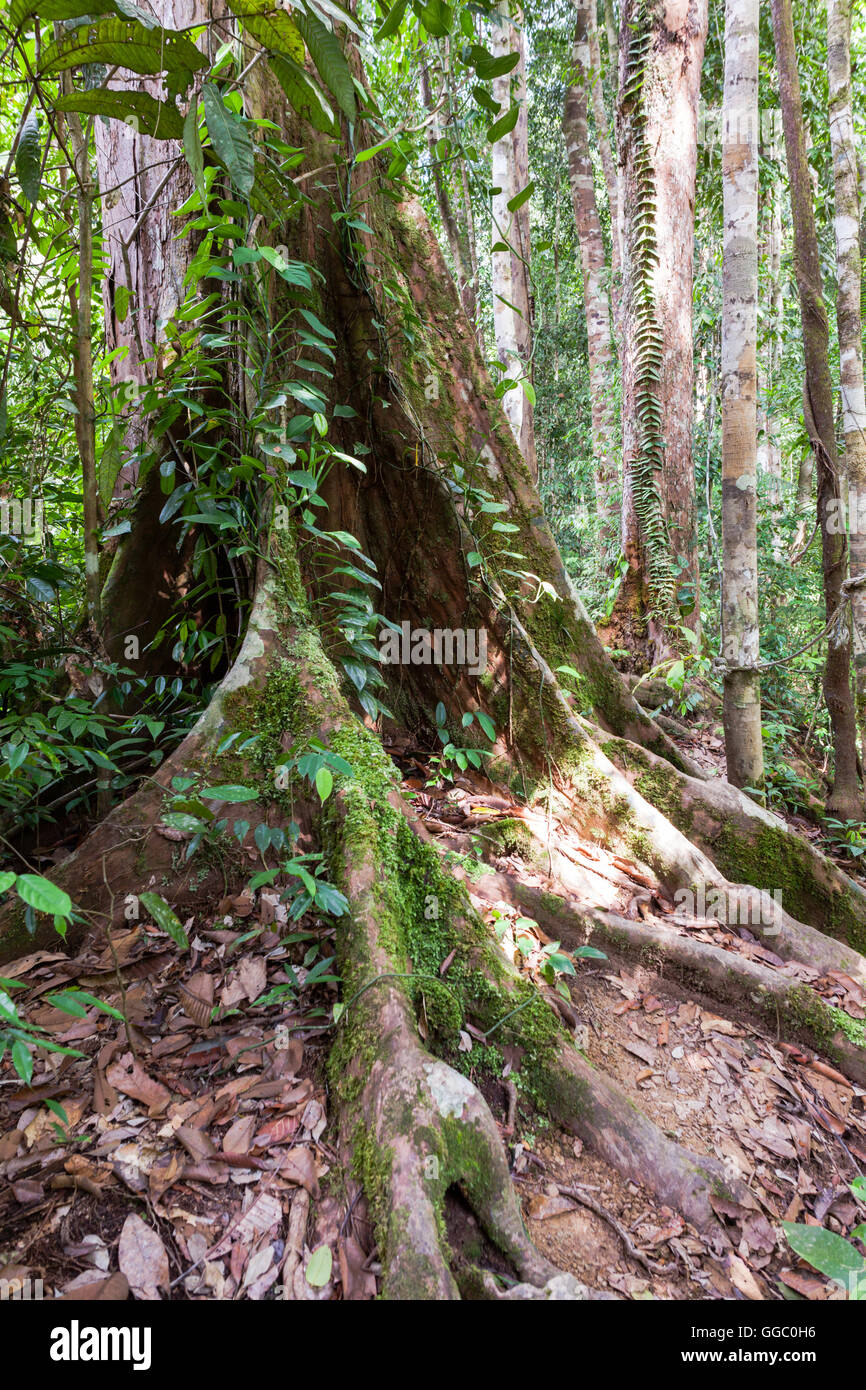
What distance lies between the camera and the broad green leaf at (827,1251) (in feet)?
4.58

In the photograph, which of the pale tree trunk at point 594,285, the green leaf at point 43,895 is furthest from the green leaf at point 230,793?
the pale tree trunk at point 594,285

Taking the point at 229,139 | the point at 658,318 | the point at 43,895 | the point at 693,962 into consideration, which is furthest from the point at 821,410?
the point at 43,895

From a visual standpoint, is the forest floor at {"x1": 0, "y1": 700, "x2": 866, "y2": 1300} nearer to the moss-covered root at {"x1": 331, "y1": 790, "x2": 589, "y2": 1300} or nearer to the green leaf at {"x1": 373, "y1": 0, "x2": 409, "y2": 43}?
the moss-covered root at {"x1": 331, "y1": 790, "x2": 589, "y2": 1300}

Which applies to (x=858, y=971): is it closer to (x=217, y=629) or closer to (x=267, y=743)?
(x=267, y=743)

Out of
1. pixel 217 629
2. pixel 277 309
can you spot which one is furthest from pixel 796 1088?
pixel 277 309

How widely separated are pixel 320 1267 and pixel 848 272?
18.9 ft

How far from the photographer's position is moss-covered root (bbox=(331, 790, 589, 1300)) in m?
1.38

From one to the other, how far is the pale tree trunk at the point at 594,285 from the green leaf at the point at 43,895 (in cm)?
826

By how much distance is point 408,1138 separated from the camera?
1.49m

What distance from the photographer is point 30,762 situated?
217 centimetres

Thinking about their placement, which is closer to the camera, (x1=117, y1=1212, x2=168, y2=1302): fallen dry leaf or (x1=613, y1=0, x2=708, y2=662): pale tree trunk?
(x1=117, y1=1212, x2=168, y2=1302): fallen dry leaf

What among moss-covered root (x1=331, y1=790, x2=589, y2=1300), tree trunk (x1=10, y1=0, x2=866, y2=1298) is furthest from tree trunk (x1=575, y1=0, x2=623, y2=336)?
moss-covered root (x1=331, y1=790, x2=589, y2=1300)

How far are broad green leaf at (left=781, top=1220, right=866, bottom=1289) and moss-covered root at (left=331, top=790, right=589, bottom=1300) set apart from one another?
0.48 metres

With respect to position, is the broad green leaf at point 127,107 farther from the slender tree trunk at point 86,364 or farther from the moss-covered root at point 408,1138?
the moss-covered root at point 408,1138
